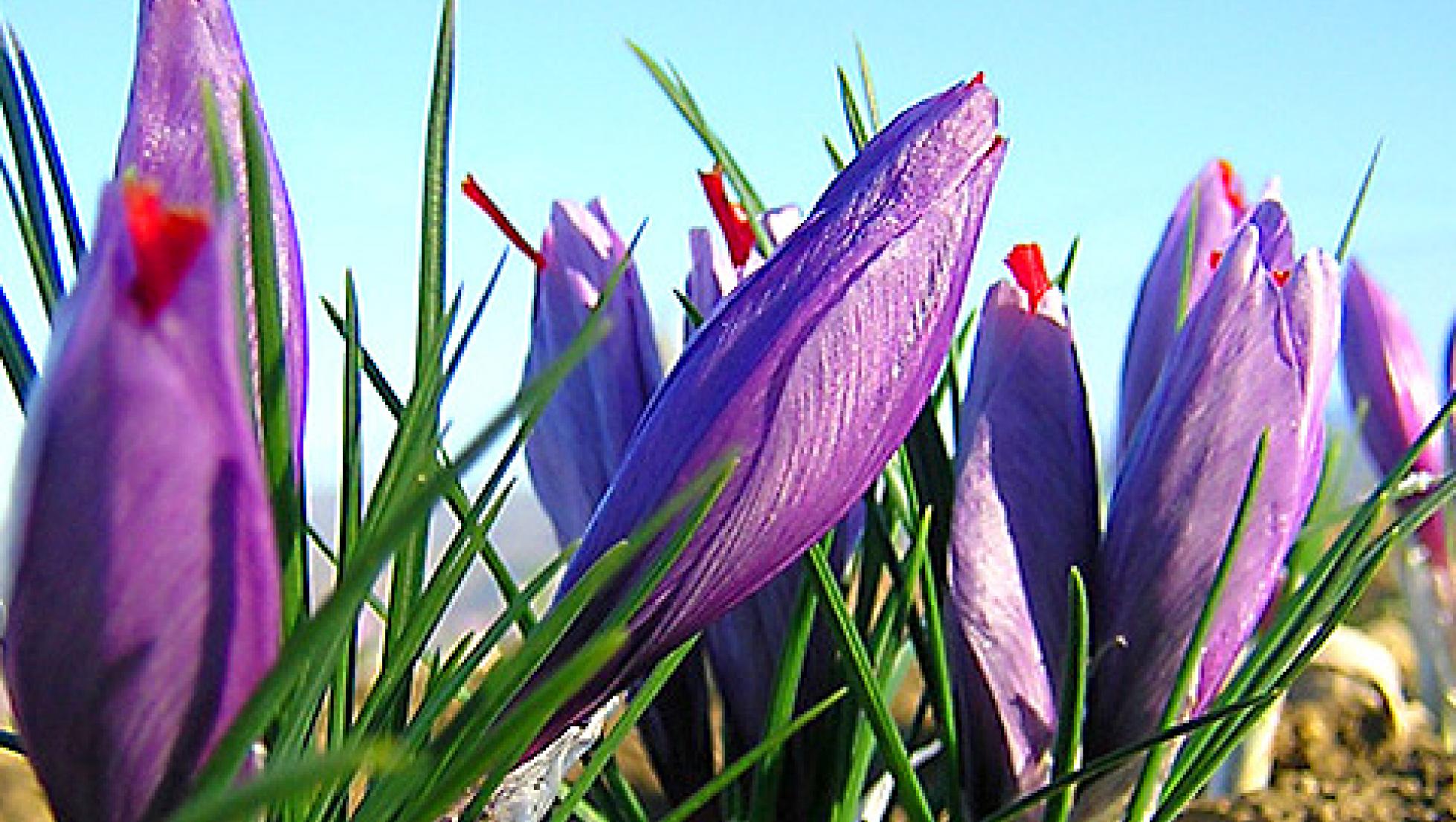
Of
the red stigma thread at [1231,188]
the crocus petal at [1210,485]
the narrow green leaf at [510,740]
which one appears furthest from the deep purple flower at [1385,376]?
the narrow green leaf at [510,740]

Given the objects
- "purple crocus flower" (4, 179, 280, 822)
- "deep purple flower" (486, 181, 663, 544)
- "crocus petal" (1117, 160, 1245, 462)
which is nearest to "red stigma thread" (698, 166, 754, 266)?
"deep purple flower" (486, 181, 663, 544)

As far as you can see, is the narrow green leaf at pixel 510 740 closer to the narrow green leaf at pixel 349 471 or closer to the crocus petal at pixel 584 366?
the narrow green leaf at pixel 349 471

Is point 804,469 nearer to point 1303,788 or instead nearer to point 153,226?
point 153,226

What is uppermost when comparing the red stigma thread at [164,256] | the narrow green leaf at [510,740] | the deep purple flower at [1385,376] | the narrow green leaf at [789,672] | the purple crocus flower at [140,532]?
the red stigma thread at [164,256]

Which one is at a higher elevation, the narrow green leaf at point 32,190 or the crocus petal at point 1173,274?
the narrow green leaf at point 32,190

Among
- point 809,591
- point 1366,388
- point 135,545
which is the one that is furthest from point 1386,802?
point 135,545

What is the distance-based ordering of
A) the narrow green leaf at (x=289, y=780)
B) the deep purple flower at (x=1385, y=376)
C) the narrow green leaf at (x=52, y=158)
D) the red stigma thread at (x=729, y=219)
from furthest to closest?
the deep purple flower at (x=1385, y=376), the red stigma thread at (x=729, y=219), the narrow green leaf at (x=52, y=158), the narrow green leaf at (x=289, y=780)
